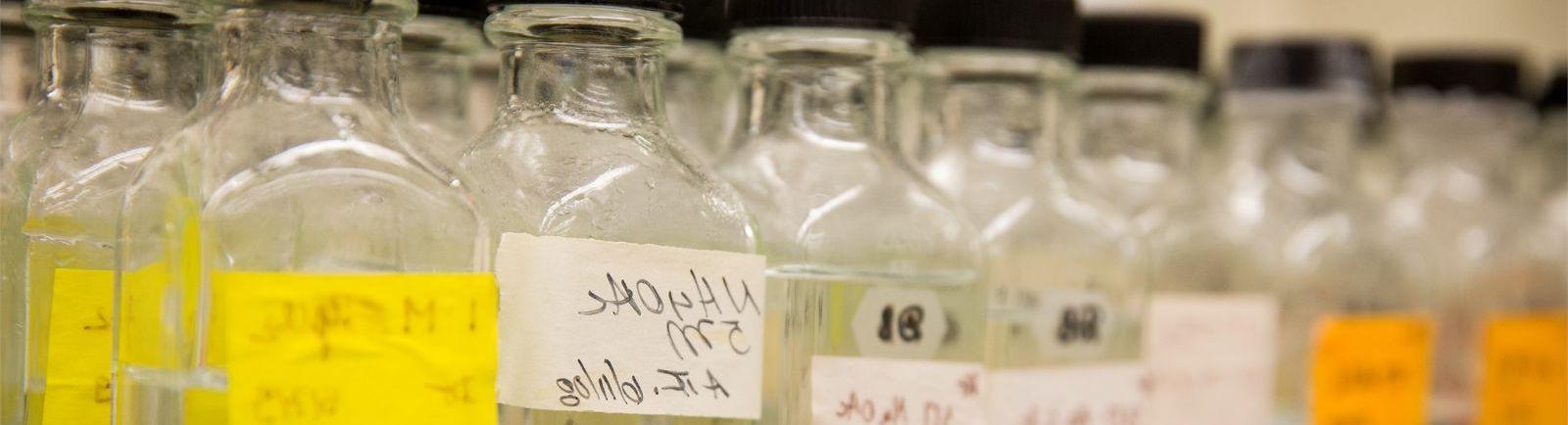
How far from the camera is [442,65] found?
62cm

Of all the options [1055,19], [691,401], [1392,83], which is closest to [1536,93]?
[1392,83]

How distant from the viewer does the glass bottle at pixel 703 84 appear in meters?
0.68

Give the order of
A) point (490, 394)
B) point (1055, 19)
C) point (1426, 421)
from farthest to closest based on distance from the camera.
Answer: point (1426, 421), point (1055, 19), point (490, 394)

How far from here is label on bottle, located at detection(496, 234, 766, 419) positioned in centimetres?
52

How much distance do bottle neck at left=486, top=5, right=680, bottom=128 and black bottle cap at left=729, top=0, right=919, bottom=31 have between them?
6 centimetres

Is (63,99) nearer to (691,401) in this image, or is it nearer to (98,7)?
(98,7)

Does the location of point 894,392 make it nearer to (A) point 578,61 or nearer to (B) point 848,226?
(B) point 848,226

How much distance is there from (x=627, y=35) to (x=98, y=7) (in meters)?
0.18

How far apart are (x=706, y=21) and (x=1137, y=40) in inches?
12.8

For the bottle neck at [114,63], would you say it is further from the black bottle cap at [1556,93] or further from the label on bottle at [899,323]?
the black bottle cap at [1556,93]

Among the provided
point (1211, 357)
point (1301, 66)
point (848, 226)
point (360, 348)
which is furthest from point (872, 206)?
point (1301, 66)

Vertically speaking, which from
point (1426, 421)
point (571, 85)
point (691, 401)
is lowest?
point (1426, 421)

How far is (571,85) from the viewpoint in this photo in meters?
0.55

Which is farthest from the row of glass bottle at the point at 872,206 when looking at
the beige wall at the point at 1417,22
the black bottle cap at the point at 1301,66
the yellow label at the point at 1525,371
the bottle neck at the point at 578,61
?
the beige wall at the point at 1417,22
